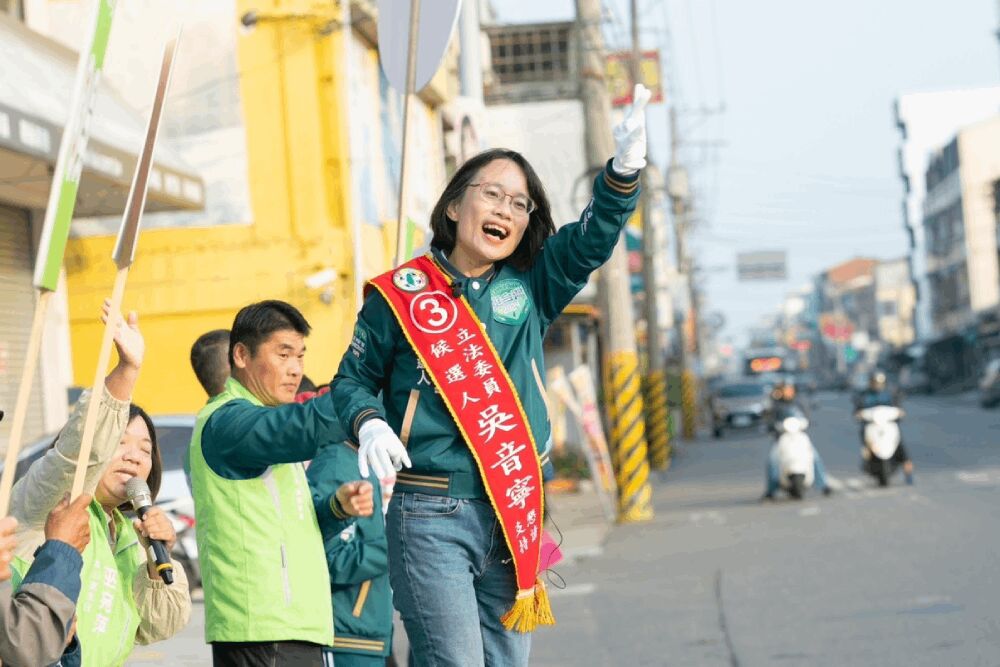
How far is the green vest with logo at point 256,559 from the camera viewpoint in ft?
15.1

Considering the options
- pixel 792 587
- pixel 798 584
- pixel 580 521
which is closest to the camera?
pixel 792 587

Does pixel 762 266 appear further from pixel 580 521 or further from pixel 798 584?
pixel 798 584

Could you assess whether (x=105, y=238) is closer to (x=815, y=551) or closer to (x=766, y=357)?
(x=815, y=551)

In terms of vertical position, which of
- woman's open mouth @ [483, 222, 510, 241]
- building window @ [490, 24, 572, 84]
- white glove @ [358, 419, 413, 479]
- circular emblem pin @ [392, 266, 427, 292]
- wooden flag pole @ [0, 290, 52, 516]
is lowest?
white glove @ [358, 419, 413, 479]

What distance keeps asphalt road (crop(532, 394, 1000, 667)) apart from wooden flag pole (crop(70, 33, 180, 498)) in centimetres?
507

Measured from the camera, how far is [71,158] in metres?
3.78

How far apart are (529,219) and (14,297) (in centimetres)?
1058

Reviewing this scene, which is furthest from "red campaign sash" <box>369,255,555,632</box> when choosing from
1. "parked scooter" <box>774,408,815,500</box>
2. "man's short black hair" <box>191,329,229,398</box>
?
"parked scooter" <box>774,408,815,500</box>

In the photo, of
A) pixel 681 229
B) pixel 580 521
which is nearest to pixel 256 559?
pixel 580 521

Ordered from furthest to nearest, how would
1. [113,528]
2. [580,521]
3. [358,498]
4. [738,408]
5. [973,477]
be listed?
[738,408] → [973,477] → [580,521] → [358,498] → [113,528]

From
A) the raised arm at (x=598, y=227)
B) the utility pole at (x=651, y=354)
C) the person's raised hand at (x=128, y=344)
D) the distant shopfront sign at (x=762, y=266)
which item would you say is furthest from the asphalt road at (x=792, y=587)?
the distant shopfront sign at (x=762, y=266)

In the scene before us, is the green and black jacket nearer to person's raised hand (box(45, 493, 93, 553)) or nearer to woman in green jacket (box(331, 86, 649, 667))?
woman in green jacket (box(331, 86, 649, 667))

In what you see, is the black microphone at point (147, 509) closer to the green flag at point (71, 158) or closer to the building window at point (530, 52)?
the green flag at point (71, 158)

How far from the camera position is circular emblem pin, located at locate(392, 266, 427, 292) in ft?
13.8
